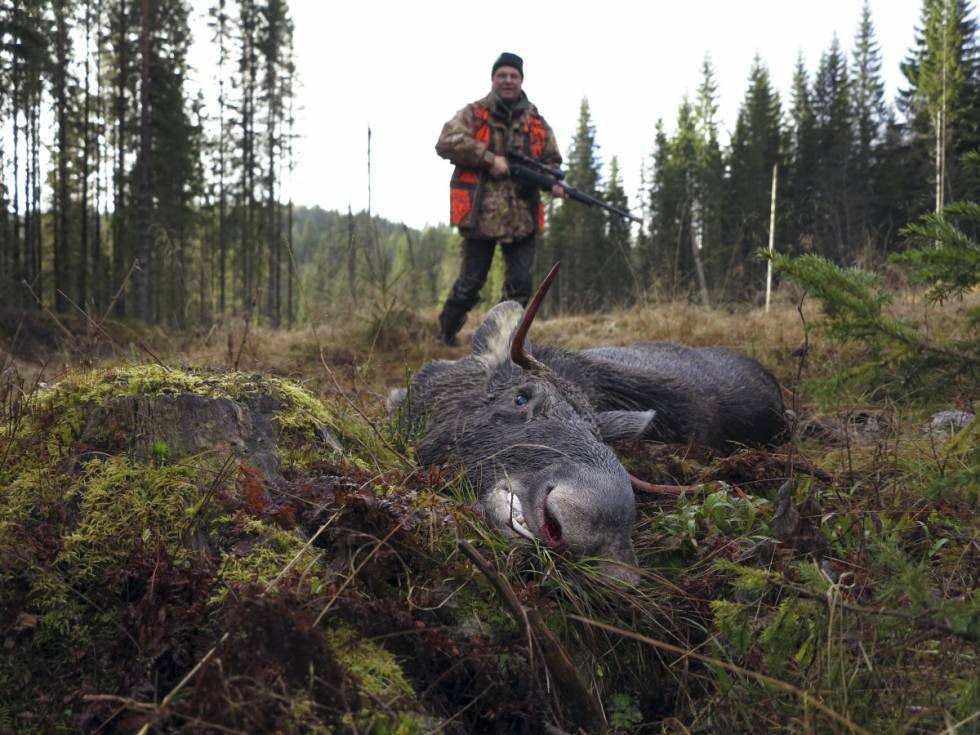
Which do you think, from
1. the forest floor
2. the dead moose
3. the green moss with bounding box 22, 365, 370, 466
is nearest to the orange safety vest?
the dead moose

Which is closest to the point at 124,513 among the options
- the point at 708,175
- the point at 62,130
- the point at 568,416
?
the point at 568,416

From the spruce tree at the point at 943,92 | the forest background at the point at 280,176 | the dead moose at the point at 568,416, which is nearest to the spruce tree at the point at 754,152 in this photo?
the forest background at the point at 280,176

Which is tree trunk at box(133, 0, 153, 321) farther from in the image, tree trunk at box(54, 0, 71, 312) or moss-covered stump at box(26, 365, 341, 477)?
moss-covered stump at box(26, 365, 341, 477)

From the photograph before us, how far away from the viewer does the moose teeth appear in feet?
9.09

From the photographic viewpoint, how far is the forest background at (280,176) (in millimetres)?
22000

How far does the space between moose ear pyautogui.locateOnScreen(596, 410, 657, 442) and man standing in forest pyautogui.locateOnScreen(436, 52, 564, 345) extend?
192 inches

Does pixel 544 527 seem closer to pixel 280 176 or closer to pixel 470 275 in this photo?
pixel 470 275

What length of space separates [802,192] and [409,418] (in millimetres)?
57069

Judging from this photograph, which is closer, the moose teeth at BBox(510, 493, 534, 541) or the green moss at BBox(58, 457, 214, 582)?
the green moss at BBox(58, 457, 214, 582)

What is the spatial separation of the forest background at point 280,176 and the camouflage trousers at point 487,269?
867 millimetres

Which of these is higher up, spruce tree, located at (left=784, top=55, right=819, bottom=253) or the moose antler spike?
spruce tree, located at (left=784, top=55, right=819, bottom=253)

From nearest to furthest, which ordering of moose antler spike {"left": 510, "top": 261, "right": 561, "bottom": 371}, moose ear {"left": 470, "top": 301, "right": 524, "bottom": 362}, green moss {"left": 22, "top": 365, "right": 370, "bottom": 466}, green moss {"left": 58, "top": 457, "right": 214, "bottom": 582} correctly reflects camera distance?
green moss {"left": 58, "top": 457, "right": 214, "bottom": 582} → green moss {"left": 22, "top": 365, "right": 370, "bottom": 466} → moose antler spike {"left": 510, "top": 261, "right": 561, "bottom": 371} → moose ear {"left": 470, "top": 301, "right": 524, "bottom": 362}

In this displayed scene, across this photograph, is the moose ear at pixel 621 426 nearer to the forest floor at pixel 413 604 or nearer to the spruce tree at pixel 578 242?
the forest floor at pixel 413 604

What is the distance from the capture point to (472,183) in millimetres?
8562
